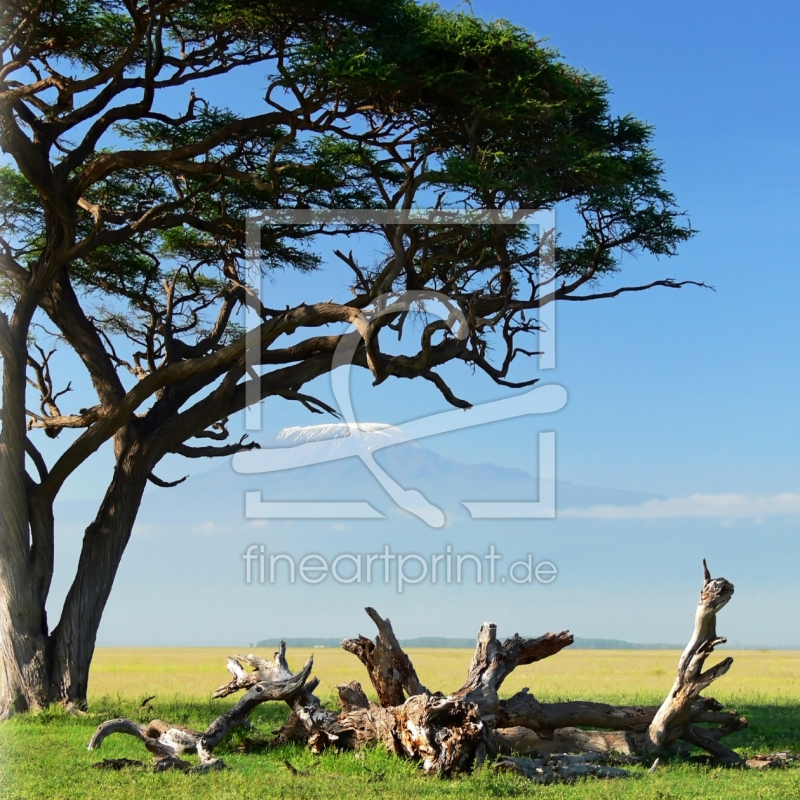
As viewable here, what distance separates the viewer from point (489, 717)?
9.68 m

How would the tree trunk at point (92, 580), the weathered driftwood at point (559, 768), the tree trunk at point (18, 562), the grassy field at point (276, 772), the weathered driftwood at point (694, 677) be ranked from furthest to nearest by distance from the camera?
the tree trunk at point (92, 580)
the tree trunk at point (18, 562)
the weathered driftwood at point (694, 677)
the weathered driftwood at point (559, 768)
the grassy field at point (276, 772)

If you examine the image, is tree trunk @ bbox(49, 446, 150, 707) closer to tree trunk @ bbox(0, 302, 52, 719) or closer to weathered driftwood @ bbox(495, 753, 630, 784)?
tree trunk @ bbox(0, 302, 52, 719)

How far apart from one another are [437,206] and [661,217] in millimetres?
3577

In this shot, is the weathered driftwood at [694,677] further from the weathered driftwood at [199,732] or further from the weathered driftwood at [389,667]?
the weathered driftwood at [199,732]

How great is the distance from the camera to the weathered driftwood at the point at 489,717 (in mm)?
9102

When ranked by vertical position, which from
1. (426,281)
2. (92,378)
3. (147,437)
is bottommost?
(147,437)

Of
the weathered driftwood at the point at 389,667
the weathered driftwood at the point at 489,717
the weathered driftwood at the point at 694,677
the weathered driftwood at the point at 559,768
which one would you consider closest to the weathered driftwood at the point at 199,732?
the weathered driftwood at the point at 489,717

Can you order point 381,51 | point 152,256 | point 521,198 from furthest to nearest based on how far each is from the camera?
point 152,256, point 521,198, point 381,51

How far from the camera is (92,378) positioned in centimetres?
1580

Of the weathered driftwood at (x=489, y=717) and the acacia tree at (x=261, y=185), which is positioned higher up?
the acacia tree at (x=261, y=185)

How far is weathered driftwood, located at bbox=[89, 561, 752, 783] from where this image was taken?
9.10 meters

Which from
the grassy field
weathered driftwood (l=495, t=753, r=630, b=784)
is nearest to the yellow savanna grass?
the grassy field

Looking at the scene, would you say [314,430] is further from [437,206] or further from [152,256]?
[437,206]

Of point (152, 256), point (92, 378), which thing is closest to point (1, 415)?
point (92, 378)
